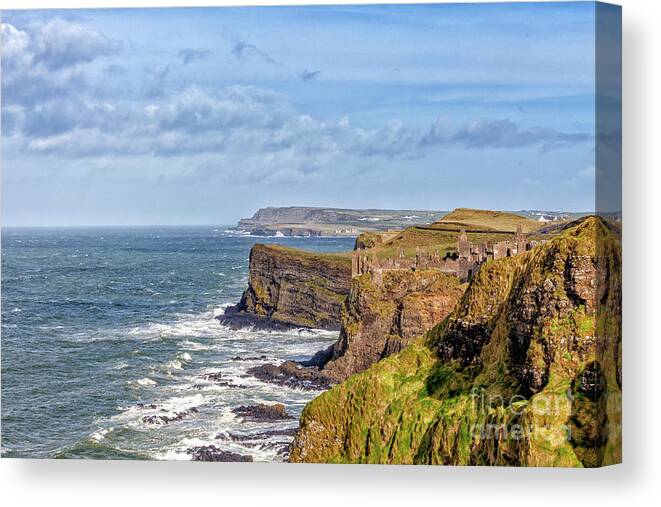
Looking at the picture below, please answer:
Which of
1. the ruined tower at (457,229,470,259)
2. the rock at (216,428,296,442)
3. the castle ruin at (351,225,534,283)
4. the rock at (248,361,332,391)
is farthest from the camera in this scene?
the rock at (248,361,332,391)

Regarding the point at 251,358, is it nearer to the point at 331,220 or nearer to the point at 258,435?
the point at 258,435

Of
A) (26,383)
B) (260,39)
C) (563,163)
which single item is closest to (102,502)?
(26,383)

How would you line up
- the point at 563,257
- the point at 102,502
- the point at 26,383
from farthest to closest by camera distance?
the point at 26,383
the point at 102,502
the point at 563,257

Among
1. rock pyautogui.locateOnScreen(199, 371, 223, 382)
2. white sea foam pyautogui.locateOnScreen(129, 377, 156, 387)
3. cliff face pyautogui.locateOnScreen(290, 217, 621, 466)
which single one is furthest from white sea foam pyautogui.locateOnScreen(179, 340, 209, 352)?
cliff face pyautogui.locateOnScreen(290, 217, 621, 466)

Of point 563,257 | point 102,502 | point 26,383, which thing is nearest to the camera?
point 563,257

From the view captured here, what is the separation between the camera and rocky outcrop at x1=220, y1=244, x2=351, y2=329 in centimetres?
1659

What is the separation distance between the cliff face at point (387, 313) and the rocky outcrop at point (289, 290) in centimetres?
27

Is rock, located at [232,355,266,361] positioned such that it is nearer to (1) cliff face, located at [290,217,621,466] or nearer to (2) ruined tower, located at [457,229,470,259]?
(1) cliff face, located at [290,217,621,466]

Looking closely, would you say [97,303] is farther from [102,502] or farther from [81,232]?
[102,502]

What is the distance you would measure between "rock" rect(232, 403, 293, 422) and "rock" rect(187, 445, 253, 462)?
573mm

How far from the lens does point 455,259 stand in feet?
52.1

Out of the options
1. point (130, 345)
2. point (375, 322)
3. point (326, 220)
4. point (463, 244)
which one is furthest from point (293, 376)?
point (463, 244)

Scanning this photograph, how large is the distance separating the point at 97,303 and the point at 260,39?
4.66 meters

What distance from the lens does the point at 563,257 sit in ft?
46.1
